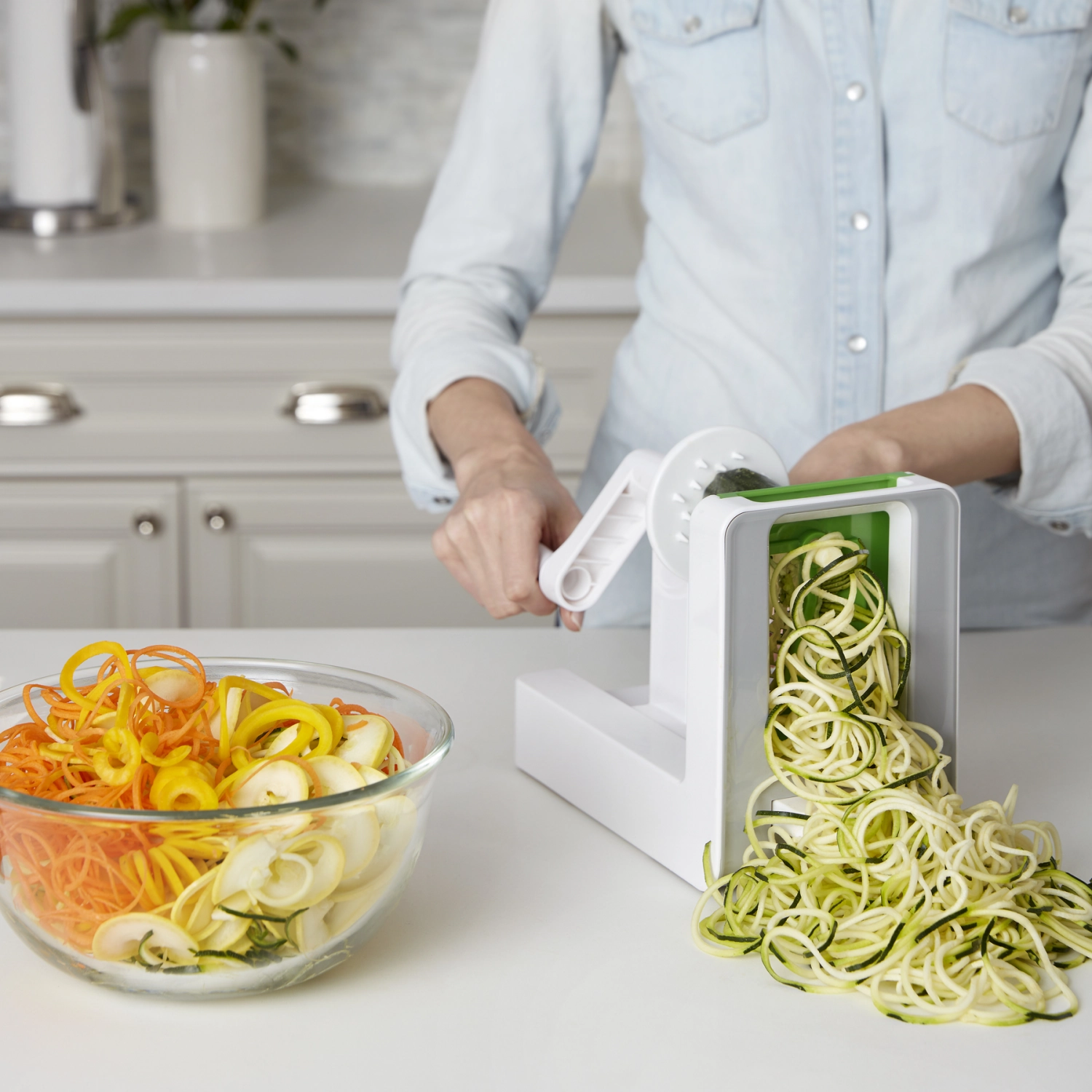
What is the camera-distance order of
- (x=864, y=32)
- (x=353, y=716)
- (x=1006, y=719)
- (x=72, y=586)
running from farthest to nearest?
(x=72, y=586)
(x=864, y=32)
(x=1006, y=719)
(x=353, y=716)

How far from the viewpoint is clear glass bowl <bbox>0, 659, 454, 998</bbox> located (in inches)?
18.9

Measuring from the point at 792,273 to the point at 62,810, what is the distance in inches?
27.2

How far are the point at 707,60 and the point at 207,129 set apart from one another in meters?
1.19

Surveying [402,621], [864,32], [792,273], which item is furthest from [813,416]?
[402,621]

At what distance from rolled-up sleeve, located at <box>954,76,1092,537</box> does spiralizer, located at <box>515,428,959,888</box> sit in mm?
256

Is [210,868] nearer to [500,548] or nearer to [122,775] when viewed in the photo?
[122,775]

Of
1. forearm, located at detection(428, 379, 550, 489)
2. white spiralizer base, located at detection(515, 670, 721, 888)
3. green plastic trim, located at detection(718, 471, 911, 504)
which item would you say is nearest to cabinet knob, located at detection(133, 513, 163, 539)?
forearm, located at detection(428, 379, 550, 489)

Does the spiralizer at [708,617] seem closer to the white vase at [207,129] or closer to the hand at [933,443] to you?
the hand at [933,443]

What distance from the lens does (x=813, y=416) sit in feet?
3.34

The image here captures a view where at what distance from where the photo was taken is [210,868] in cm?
49

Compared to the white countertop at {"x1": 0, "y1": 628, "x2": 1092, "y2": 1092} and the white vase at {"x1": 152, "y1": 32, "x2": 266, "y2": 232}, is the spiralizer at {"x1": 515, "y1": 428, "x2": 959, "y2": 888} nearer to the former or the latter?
the white countertop at {"x1": 0, "y1": 628, "x2": 1092, "y2": 1092}

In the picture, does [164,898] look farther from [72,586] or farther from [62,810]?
[72,586]

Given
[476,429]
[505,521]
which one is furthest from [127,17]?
[505,521]

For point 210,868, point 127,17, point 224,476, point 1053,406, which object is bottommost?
point 224,476
